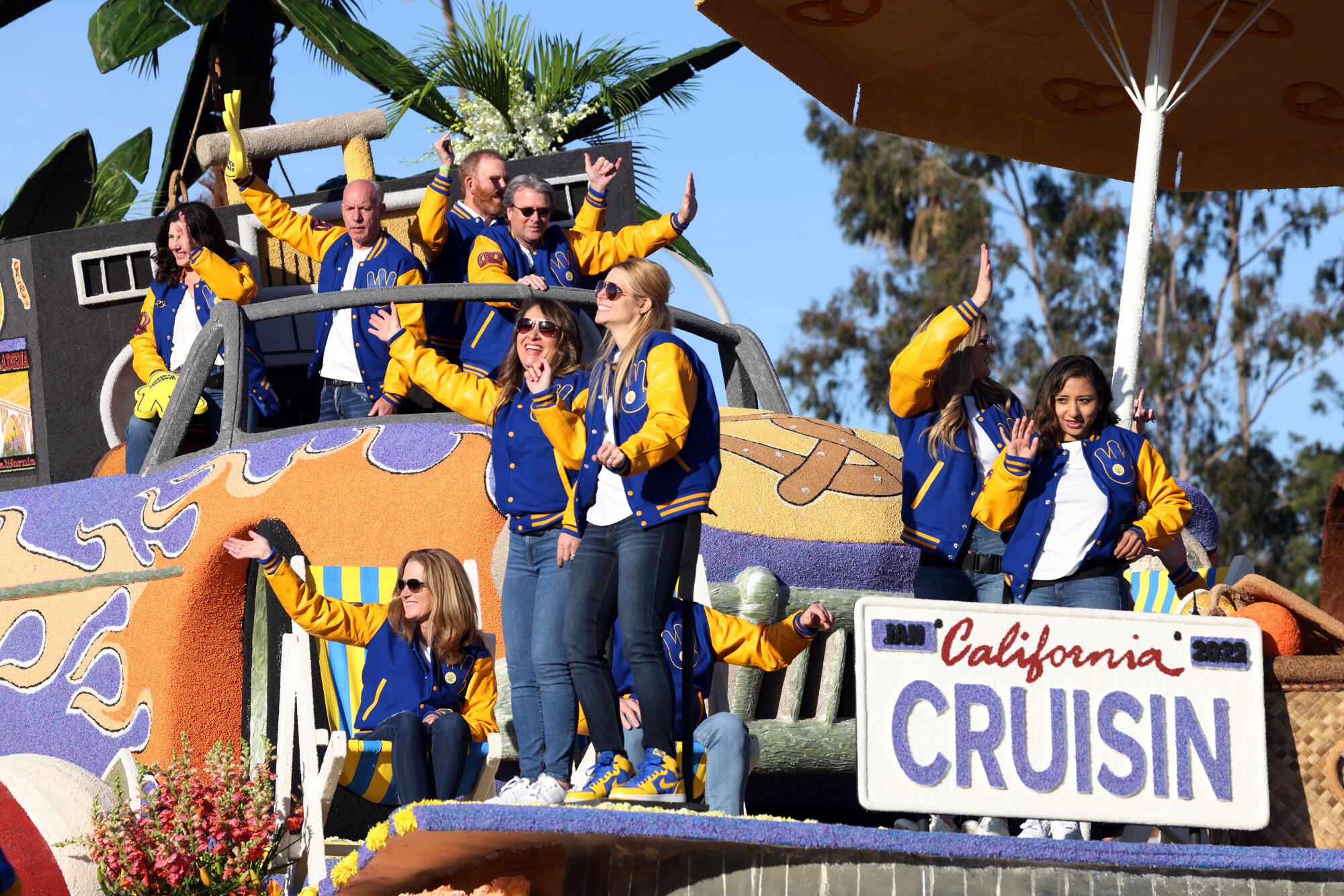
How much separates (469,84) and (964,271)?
1054 centimetres

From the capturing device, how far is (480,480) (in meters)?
6.05

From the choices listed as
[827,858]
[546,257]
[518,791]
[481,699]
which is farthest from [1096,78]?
[827,858]

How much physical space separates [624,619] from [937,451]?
1487mm

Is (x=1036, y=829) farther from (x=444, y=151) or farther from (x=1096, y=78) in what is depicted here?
(x=1096, y=78)

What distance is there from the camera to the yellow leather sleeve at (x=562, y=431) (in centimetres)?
513

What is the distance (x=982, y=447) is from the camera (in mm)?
5832

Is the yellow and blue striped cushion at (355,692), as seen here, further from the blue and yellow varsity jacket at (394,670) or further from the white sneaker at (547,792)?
the white sneaker at (547,792)

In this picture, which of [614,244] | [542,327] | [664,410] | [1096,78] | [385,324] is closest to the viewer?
[664,410]

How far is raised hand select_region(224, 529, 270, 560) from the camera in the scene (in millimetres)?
5688

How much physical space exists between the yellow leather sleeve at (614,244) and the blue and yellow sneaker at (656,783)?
11.0ft

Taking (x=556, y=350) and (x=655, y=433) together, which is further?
(x=556, y=350)

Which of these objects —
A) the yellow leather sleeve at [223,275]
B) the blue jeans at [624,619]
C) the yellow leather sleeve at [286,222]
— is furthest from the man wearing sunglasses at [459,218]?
the blue jeans at [624,619]

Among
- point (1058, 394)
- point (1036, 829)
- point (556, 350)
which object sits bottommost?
point (1036, 829)

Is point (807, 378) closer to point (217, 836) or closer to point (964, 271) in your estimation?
point (964, 271)
